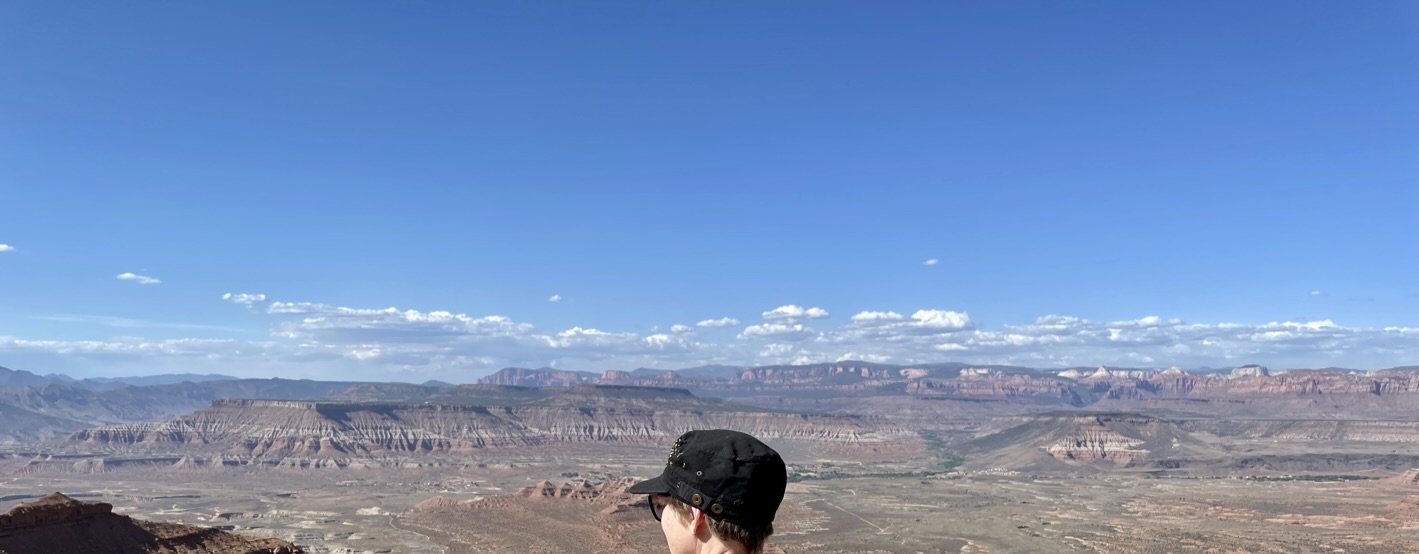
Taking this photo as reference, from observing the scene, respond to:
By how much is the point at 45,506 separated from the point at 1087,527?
422ft

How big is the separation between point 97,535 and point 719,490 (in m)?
80.9

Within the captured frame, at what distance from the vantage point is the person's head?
17.2 feet

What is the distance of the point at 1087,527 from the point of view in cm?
14712

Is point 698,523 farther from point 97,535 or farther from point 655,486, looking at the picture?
point 97,535

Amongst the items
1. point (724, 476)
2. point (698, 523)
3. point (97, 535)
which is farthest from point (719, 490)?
point (97, 535)

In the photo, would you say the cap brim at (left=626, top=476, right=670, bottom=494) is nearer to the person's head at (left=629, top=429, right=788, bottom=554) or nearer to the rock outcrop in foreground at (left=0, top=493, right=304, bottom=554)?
the person's head at (left=629, top=429, right=788, bottom=554)

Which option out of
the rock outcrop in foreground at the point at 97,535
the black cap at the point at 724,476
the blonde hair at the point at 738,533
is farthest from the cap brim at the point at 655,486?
the rock outcrop in foreground at the point at 97,535

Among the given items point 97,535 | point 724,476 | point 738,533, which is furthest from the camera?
point 97,535

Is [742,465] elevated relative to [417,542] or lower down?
elevated

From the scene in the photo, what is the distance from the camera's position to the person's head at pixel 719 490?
17.2 feet

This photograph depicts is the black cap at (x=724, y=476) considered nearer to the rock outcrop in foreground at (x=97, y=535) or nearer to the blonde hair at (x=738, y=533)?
the blonde hair at (x=738, y=533)

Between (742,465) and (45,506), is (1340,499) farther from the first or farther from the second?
(742,465)

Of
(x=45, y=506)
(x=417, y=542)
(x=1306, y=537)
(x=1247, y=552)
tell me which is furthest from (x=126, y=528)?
(x=1306, y=537)

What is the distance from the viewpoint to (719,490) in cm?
526
